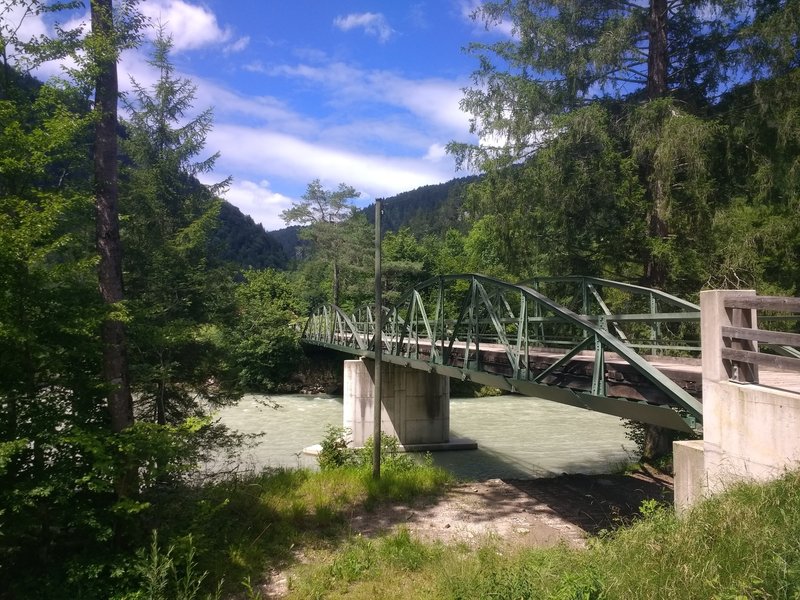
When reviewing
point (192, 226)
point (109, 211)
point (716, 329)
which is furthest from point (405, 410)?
point (716, 329)

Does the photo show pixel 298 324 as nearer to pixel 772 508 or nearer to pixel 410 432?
pixel 410 432

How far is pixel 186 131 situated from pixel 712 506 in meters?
18.6

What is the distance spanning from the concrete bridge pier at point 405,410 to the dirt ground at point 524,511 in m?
6.85

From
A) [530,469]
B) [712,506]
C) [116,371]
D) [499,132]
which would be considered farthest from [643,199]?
[116,371]

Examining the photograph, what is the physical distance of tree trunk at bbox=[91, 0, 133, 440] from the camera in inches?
314

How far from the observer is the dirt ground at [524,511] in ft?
31.2

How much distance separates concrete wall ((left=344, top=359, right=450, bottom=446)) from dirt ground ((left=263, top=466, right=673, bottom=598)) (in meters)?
6.91

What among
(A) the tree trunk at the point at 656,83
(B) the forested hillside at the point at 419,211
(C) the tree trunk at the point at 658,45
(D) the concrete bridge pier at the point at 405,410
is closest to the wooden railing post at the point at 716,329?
(A) the tree trunk at the point at 656,83

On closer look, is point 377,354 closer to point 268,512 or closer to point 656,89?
point 268,512

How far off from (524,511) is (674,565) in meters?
7.59

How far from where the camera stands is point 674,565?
409 centimetres

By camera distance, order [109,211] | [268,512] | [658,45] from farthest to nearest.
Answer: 1. [658,45]
2. [268,512]
3. [109,211]

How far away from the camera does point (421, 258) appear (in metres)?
53.3

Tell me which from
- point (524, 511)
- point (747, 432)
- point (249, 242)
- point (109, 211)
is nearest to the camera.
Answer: point (747, 432)
